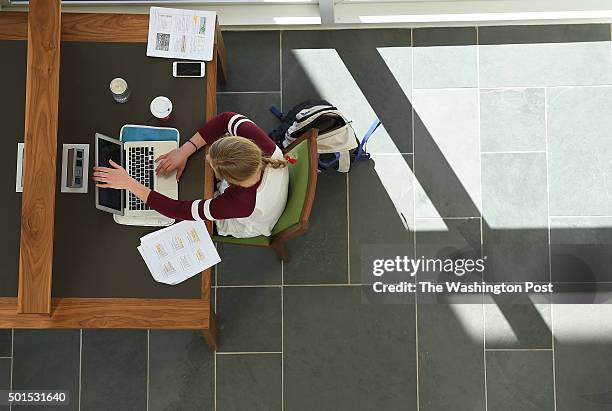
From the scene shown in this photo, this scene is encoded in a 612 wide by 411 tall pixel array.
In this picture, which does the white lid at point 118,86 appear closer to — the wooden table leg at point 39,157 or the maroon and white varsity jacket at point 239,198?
the wooden table leg at point 39,157

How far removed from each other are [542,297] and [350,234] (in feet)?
3.38

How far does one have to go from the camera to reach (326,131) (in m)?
2.92

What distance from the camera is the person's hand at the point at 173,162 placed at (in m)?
2.59

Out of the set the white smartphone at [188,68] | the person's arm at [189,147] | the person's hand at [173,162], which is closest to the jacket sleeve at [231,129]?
the person's arm at [189,147]

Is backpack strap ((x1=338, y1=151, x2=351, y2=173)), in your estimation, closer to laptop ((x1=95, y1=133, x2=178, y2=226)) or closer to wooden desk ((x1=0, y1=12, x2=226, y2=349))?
wooden desk ((x1=0, y1=12, x2=226, y2=349))

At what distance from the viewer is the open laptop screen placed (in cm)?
253

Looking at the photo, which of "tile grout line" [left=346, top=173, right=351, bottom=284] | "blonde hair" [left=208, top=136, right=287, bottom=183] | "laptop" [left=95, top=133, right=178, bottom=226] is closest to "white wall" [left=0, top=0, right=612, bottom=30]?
"tile grout line" [left=346, top=173, right=351, bottom=284]

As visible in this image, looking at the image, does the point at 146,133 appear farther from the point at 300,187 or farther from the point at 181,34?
the point at 300,187

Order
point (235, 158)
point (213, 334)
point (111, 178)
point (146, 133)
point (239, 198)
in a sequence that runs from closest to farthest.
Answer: point (235, 158) → point (239, 198) → point (111, 178) → point (146, 133) → point (213, 334)

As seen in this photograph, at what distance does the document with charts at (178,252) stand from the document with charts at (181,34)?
71 cm

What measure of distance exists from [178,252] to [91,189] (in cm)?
43

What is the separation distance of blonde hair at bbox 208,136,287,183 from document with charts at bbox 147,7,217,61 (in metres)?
0.58

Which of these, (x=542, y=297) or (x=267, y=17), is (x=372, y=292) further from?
(x=267, y=17)

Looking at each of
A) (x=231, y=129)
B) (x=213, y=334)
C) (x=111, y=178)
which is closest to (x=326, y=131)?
(x=231, y=129)
